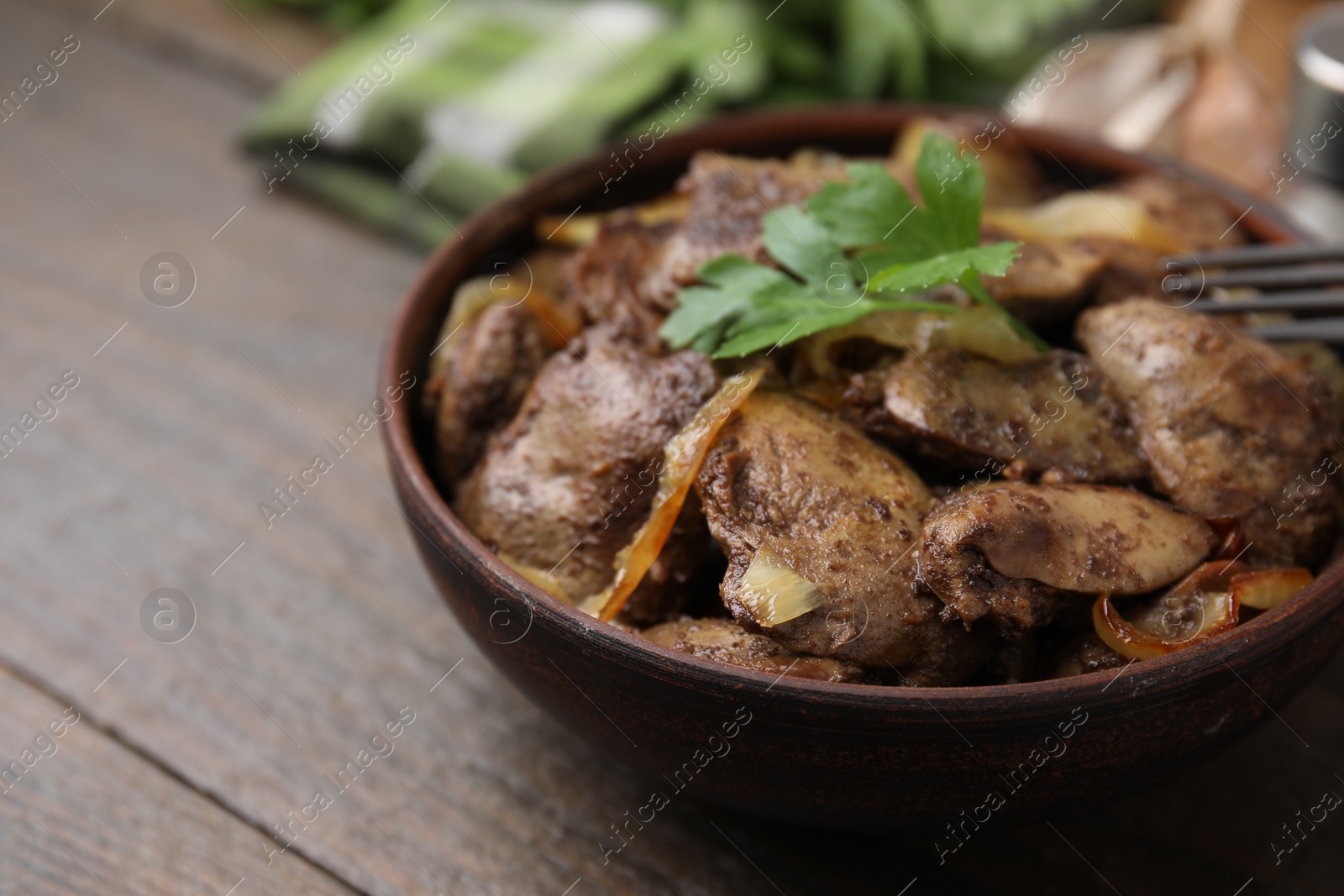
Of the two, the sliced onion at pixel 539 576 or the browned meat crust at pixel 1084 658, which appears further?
the sliced onion at pixel 539 576

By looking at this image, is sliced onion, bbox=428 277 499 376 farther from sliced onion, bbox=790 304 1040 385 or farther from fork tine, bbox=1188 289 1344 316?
fork tine, bbox=1188 289 1344 316

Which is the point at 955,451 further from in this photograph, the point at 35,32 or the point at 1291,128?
the point at 35,32

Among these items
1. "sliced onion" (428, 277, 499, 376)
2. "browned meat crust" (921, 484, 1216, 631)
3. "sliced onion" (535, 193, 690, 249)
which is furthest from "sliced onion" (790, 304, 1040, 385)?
"sliced onion" (428, 277, 499, 376)

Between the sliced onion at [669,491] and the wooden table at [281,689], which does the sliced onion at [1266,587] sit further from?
the sliced onion at [669,491]

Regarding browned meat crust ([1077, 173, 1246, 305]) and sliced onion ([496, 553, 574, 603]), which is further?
browned meat crust ([1077, 173, 1246, 305])

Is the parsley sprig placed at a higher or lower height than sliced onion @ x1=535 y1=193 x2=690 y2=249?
higher

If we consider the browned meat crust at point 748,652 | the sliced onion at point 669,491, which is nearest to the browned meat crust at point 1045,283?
the sliced onion at point 669,491

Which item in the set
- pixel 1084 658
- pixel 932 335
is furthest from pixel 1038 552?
pixel 932 335

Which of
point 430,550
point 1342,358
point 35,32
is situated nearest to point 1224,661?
point 1342,358

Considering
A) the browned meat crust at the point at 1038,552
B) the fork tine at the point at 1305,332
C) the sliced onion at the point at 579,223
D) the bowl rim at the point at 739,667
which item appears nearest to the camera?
the bowl rim at the point at 739,667
